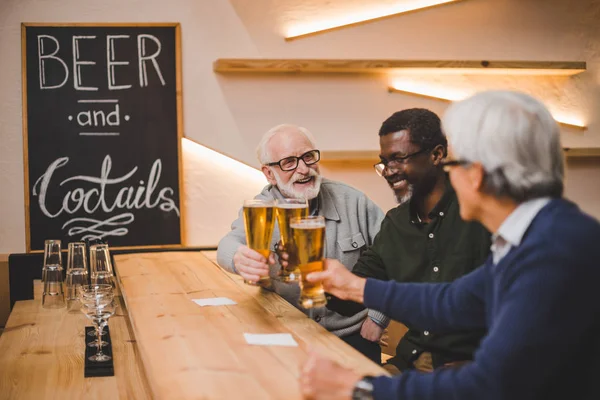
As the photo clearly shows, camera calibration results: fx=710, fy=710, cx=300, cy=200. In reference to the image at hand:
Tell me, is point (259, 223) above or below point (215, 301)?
above

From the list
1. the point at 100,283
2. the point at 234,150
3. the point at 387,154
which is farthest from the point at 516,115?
the point at 234,150

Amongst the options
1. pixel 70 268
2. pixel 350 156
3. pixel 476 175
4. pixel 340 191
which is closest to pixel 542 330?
pixel 476 175

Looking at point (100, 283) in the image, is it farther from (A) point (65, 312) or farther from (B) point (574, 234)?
(B) point (574, 234)

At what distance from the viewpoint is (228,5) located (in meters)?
3.98

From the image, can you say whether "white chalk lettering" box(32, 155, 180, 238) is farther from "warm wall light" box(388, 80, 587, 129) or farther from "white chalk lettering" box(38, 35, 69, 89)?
"warm wall light" box(388, 80, 587, 129)

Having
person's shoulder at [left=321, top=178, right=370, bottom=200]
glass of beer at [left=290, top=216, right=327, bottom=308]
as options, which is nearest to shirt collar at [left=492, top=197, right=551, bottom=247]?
glass of beer at [left=290, top=216, right=327, bottom=308]

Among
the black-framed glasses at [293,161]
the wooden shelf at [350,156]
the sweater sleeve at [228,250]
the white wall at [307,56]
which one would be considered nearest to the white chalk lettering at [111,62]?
the white wall at [307,56]

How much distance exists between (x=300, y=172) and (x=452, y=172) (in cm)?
137

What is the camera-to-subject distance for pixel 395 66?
13.0ft

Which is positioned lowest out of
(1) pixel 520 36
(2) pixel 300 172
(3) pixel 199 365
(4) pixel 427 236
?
(3) pixel 199 365

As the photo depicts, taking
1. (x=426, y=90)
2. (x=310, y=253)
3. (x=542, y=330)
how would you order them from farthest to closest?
(x=426, y=90) < (x=310, y=253) < (x=542, y=330)

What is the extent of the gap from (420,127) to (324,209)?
0.57 meters

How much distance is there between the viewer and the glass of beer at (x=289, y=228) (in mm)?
1856

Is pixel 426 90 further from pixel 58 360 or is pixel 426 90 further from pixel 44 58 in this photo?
pixel 58 360
